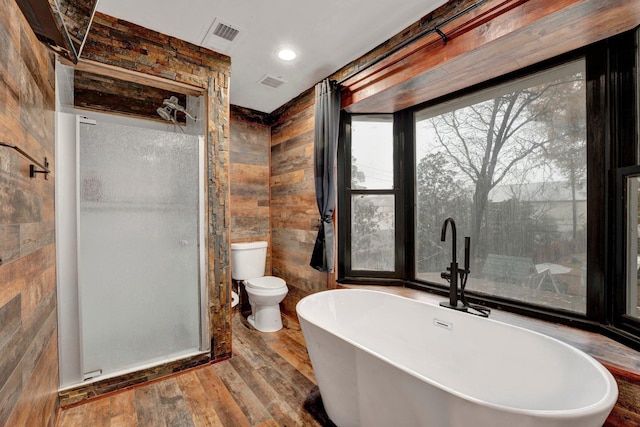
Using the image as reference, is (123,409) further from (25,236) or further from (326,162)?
(326,162)

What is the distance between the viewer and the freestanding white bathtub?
103cm

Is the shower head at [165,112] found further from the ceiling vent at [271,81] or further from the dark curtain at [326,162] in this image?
the dark curtain at [326,162]

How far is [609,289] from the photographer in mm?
1566

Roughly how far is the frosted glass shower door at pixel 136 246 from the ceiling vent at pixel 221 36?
718 millimetres

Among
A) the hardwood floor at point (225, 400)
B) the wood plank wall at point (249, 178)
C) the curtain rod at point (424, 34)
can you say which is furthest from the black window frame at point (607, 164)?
the wood plank wall at point (249, 178)

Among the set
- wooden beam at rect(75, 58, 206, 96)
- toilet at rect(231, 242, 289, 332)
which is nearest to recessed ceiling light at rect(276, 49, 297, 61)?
wooden beam at rect(75, 58, 206, 96)

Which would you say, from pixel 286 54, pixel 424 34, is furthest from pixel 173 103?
pixel 424 34

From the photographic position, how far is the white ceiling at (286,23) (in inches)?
70.1

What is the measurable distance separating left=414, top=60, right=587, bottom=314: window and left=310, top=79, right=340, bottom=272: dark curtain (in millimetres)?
789

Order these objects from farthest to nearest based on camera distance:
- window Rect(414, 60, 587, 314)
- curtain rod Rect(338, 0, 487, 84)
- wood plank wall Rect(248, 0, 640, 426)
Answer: window Rect(414, 60, 587, 314) < curtain rod Rect(338, 0, 487, 84) < wood plank wall Rect(248, 0, 640, 426)

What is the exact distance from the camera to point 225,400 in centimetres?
187

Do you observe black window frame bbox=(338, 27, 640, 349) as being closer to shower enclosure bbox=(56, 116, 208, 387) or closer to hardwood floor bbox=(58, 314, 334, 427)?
hardwood floor bbox=(58, 314, 334, 427)

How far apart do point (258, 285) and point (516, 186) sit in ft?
7.66

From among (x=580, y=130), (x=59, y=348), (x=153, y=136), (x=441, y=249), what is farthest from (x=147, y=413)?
(x=580, y=130)
